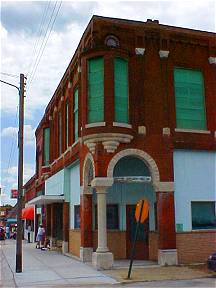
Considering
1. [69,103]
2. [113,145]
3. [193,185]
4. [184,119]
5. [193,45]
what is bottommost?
[193,185]

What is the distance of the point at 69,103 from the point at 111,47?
22.5 feet

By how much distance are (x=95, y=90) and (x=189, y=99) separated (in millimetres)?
4820

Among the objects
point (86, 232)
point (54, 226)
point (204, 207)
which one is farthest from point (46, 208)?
point (204, 207)

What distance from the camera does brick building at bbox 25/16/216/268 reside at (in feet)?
62.5

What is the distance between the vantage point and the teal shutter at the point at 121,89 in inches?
766

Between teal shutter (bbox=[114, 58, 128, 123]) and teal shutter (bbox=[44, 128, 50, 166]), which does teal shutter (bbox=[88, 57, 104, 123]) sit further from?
teal shutter (bbox=[44, 128, 50, 166])

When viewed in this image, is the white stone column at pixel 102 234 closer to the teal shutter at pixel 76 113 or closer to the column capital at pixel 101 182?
the column capital at pixel 101 182

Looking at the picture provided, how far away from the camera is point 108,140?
61.9 feet

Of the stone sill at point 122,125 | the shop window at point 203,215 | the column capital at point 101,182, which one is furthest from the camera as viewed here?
the shop window at point 203,215

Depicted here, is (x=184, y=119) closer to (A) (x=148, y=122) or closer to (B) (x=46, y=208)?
(A) (x=148, y=122)

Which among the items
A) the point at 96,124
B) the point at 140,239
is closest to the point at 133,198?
the point at 140,239

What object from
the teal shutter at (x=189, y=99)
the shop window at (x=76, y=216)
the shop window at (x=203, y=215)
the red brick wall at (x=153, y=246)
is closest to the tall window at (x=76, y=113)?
the shop window at (x=76, y=216)

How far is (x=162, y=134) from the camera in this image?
791 inches

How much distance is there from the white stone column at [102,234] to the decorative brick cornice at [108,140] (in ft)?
4.56
